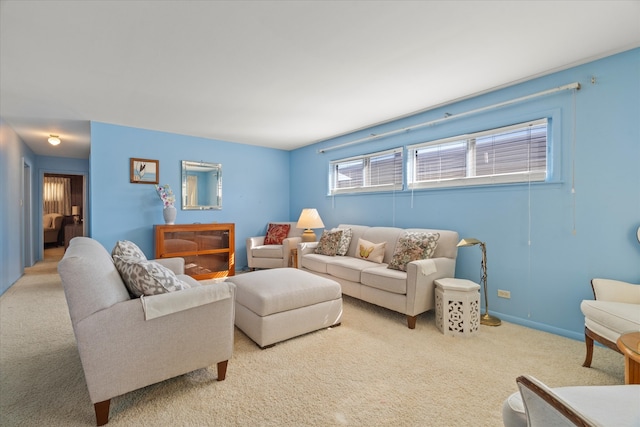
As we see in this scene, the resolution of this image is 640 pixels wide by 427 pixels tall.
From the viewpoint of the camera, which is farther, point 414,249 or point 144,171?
point 144,171

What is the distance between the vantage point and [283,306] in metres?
2.37

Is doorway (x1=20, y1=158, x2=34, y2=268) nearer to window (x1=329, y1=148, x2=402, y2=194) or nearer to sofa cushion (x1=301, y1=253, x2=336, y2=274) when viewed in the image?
sofa cushion (x1=301, y1=253, x2=336, y2=274)

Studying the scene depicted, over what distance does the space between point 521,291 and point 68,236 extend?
10.1 metres

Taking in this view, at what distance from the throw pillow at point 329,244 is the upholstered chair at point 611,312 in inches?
102

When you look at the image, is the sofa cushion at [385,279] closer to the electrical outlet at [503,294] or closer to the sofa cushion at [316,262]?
the sofa cushion at [316,262]

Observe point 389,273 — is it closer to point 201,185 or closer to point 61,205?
point 201,185

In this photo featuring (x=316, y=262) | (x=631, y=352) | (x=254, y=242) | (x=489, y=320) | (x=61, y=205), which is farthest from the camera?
(x=61, y=205)

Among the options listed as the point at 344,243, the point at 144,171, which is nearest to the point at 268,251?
the point at 344,243

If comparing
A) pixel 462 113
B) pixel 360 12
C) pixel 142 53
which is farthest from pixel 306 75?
pixel 462 113

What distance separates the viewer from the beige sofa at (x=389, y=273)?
2709 millimetres

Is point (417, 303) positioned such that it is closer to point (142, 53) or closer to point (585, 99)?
point (585, 99)

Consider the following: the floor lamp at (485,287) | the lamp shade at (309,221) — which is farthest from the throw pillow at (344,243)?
the floor lamp at (485,287)

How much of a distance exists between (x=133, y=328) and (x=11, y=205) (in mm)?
4639

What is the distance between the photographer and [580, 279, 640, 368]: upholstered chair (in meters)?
1.73
